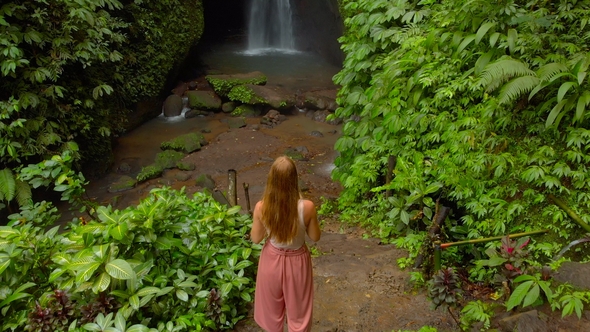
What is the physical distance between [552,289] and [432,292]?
2.74 feet

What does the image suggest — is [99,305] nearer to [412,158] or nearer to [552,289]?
[552,289]

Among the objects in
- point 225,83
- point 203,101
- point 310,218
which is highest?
point 310,218

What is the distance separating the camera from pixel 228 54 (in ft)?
62.7

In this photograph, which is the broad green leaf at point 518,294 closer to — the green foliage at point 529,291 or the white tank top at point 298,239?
the green foliage at point 529,291

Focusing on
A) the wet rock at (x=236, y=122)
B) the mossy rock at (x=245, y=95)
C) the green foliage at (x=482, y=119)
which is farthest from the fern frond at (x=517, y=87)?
the mossy rock at (x=245, y=95)

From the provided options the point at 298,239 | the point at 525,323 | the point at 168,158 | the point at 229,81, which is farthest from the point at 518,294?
the point at 229,81

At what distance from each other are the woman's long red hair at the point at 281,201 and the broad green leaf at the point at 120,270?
969mm

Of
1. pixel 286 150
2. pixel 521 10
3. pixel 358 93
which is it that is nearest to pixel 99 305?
pixel 358 93

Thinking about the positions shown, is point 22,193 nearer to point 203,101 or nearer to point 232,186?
point 232,186

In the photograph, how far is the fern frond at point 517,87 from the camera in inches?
156

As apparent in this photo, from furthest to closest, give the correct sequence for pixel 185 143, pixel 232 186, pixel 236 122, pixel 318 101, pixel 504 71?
pixel 318 101, pixel 236 122, pixel 185 143, pixel 232 186, pixel 504 71

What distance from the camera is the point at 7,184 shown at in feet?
23.1

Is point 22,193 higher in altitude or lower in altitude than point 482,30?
lower

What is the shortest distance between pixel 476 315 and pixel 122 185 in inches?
349
